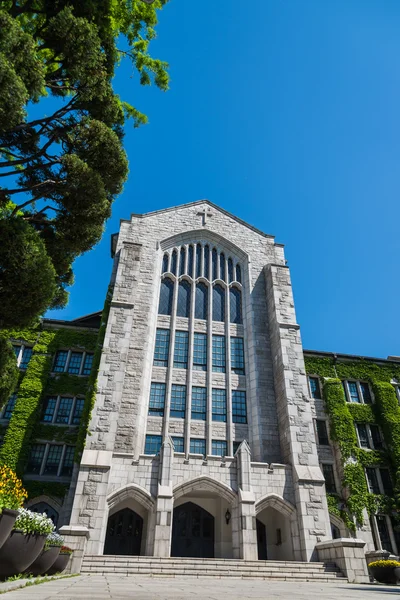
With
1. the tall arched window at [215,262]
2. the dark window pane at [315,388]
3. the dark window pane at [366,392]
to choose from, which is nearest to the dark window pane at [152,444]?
the dark window pane at [315,388]

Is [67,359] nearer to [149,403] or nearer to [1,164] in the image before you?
[149,403]

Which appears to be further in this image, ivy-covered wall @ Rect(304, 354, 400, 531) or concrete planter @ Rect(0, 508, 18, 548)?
ivy-covered wall @ Rect(304, 354, 400, 531)

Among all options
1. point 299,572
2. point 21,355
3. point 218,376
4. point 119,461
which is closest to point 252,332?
point 218,376

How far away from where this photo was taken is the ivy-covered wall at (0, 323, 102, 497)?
58.6 ft

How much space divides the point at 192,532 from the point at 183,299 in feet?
40.6

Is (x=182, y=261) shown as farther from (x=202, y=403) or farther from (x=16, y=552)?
(x=16, y=552)

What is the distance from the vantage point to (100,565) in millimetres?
12570

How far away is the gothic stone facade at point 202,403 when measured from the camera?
15.7 m

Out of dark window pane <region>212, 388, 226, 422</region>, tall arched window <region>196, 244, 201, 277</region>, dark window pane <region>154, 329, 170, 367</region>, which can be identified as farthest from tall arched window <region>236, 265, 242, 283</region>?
dark window pane <region>212, 388, 226, 422</region>

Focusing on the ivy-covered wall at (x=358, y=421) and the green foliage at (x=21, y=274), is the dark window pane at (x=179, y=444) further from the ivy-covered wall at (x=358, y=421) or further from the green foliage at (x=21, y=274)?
the green foliage at (x=21, y=274)

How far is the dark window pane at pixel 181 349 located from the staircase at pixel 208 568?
9412 millimetres

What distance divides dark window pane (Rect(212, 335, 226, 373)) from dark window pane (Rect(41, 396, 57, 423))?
29.1 feet

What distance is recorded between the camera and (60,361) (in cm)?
2181

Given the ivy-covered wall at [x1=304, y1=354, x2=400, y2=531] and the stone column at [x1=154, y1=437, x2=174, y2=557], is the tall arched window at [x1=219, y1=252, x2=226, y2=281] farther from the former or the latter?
the stone column at [x1=154, y1=437, x2=174, y2=557]
